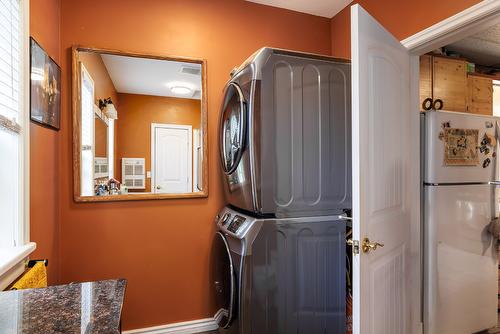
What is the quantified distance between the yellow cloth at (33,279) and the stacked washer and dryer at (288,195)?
931 millimetres

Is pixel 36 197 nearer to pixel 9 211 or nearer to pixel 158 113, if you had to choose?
pixel 9 211

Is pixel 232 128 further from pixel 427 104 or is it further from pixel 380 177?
pixel 427 104

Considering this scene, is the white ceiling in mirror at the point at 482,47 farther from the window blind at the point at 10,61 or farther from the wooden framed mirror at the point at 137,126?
the window blind at the point at 10,61

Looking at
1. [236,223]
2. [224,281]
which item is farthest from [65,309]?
A: [224,281]

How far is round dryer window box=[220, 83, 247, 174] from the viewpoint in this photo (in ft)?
5.53

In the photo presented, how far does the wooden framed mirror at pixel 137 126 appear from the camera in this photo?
1.98 m

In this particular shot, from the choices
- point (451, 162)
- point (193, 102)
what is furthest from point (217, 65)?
Answer: point (451, 162)

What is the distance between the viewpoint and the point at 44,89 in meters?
1.59

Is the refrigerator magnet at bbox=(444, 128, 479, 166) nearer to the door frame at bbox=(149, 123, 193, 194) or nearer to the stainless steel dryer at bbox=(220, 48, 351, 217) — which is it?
the stainless steel dryer at bbox=(220, 48, 351, 217)

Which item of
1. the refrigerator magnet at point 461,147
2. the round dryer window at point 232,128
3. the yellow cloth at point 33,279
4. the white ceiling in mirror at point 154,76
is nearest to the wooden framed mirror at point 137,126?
the white ceiling in mirror at point 154,76

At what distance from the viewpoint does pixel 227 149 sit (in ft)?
6.37

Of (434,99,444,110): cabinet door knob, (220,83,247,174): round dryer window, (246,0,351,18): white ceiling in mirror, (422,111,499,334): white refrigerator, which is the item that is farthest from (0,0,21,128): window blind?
(434,99,444,110): cabinet door knob

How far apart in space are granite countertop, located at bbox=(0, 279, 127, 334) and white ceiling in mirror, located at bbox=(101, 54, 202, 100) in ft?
5.18

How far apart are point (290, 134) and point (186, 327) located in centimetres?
166
